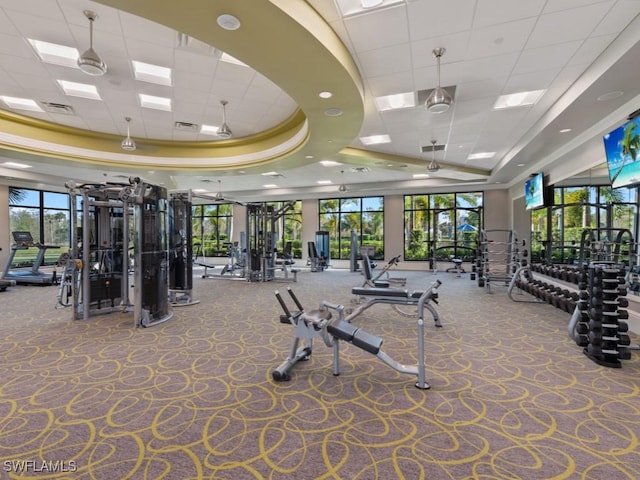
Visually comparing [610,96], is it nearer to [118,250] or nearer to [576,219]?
[576,219]

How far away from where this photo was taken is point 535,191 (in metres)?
7.49

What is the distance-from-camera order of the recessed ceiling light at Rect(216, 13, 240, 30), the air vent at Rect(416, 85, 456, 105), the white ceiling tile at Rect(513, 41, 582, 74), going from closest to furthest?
the recessed ceiling light at Rect(216, 13, 240, 30), the white ceiling tile at Rect(513, 41, 582, 74), the air vent at Rect(416, 85, 456, 105)

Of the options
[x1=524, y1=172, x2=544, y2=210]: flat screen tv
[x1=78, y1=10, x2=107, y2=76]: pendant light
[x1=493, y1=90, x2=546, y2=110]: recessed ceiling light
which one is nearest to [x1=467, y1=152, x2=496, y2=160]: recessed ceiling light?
[x1=524, y1=172, x2=544, y2=210]: flat screen tv

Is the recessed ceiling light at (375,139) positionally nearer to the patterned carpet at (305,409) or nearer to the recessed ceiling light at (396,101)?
the recessed ceiling light at (396,101)

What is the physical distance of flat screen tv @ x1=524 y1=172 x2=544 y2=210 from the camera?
718 centimetres

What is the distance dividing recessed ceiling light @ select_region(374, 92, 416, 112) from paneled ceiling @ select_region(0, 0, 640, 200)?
0.09m

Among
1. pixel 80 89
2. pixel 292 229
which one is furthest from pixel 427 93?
pixel 292 229

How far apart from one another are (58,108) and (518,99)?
759cm

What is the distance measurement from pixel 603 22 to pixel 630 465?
3.61m

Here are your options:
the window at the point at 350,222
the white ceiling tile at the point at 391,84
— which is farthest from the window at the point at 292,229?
the white ceiling tile at the point at 391,84

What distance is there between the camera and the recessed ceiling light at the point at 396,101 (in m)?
4.64

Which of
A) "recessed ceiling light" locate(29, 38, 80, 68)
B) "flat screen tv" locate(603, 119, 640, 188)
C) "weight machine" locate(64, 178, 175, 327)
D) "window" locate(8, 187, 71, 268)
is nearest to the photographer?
"recessed ceiling light" locate(29, 38, 80, 68)

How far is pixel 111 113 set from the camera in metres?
5.79

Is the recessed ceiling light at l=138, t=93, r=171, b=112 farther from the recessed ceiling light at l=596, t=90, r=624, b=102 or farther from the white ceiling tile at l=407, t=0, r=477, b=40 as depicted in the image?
the recessed ceiling light at l=596, t=90, r=624, b=102
